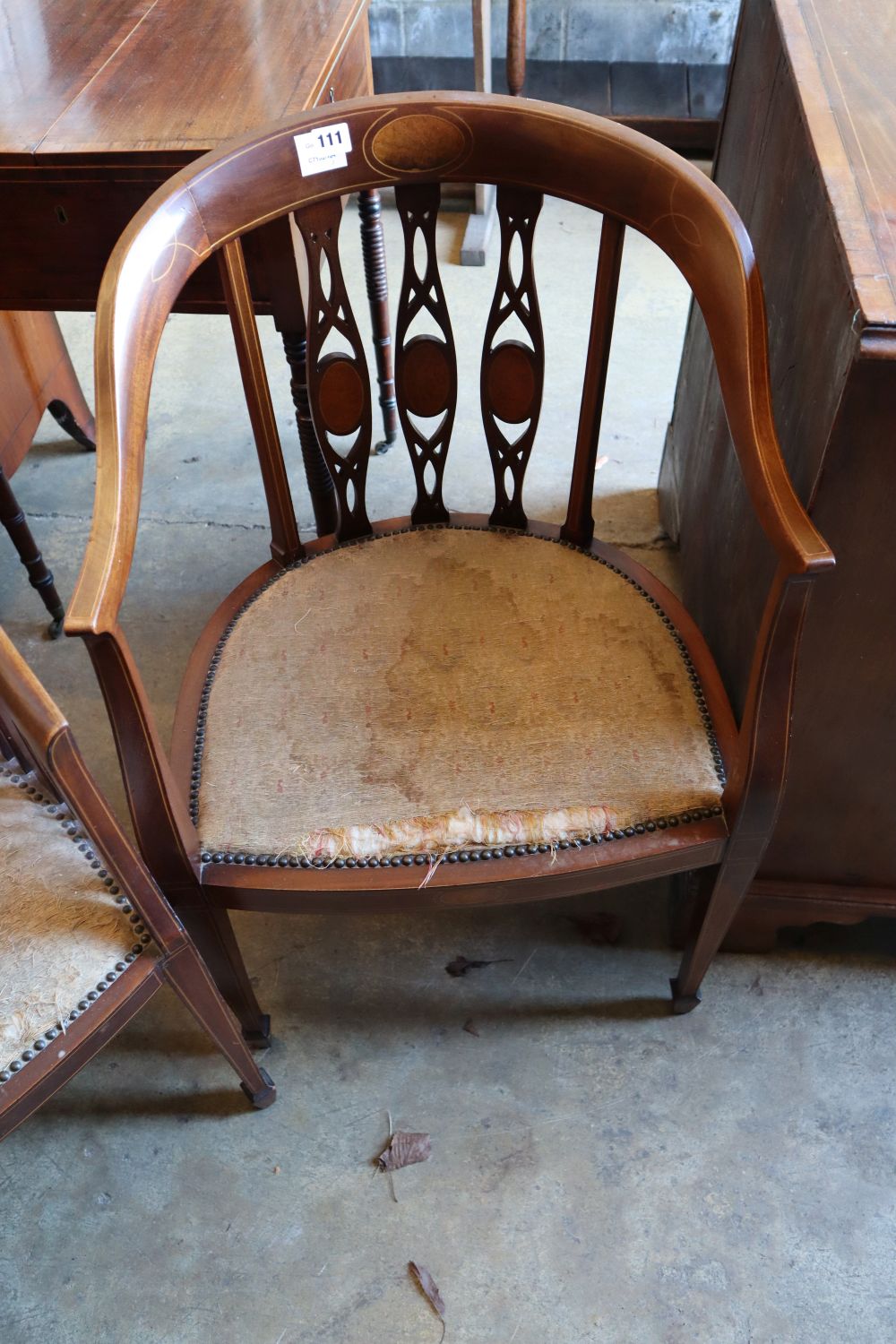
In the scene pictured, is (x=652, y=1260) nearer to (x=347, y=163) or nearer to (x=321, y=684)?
(x=321, y=684)

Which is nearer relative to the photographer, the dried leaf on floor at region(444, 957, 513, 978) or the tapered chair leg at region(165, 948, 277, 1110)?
the tapered chair leg at region(165, 948, 277, 1110)

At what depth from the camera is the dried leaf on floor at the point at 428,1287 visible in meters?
1.13

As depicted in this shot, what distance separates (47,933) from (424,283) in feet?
2.68

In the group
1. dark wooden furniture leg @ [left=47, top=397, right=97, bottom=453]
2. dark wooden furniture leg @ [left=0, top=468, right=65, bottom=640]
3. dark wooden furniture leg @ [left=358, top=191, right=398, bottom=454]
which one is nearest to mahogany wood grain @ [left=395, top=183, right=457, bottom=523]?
dark wooden furniture leg @ [left=358, top=191, right=398, bottom=454]

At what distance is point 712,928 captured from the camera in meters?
1.19

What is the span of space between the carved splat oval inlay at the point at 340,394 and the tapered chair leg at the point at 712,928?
0.66m

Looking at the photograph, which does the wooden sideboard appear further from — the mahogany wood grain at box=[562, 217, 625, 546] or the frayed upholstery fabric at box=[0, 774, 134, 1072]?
the frayed upholstery fabric at box=[0, 774, 134, 1072]

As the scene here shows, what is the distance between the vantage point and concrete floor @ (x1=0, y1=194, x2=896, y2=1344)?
1.14m

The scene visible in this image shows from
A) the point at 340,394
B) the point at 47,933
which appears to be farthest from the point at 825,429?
the point at 47,933

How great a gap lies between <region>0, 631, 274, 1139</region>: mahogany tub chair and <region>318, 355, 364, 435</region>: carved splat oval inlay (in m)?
0.52

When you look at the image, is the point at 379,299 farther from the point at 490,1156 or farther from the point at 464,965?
the point at 490,1156

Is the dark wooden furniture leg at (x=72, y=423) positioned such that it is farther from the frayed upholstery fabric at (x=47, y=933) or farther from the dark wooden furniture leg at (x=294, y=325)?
the frayed upholstery fabric at (x=47, y=933)

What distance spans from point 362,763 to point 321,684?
121 millimetres

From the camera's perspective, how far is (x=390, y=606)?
1215 mm
